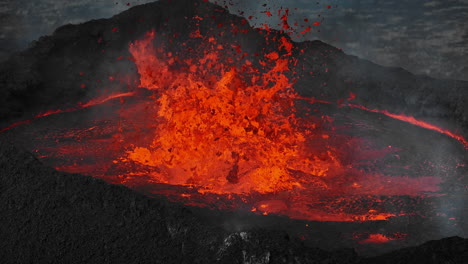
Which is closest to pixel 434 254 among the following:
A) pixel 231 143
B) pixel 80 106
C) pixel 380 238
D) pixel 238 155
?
pixel 380 238

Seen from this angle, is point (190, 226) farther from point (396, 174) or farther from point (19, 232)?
point (396, 174)

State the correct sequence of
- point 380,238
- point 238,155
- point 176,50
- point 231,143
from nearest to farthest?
1. point 380,238
2. point 238,155
3. point 231,143
4. point 176,50

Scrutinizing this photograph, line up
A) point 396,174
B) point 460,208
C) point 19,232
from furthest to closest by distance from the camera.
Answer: point 396,174 → point 460,208 → point 19,232

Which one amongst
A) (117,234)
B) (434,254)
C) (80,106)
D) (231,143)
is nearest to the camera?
(434,254)

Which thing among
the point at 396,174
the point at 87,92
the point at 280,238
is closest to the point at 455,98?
the point at 396,174

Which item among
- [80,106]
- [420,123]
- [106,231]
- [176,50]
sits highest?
[106,231]

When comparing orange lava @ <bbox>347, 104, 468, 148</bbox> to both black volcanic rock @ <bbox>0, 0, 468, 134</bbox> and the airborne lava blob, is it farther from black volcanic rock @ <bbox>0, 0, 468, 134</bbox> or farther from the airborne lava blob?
the airborne lava blob

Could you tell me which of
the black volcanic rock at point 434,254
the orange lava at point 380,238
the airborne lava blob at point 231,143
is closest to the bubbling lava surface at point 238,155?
the airborne lava blob at point 231,143

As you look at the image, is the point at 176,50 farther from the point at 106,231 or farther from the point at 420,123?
the point at 106,231

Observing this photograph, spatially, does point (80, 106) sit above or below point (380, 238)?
below
